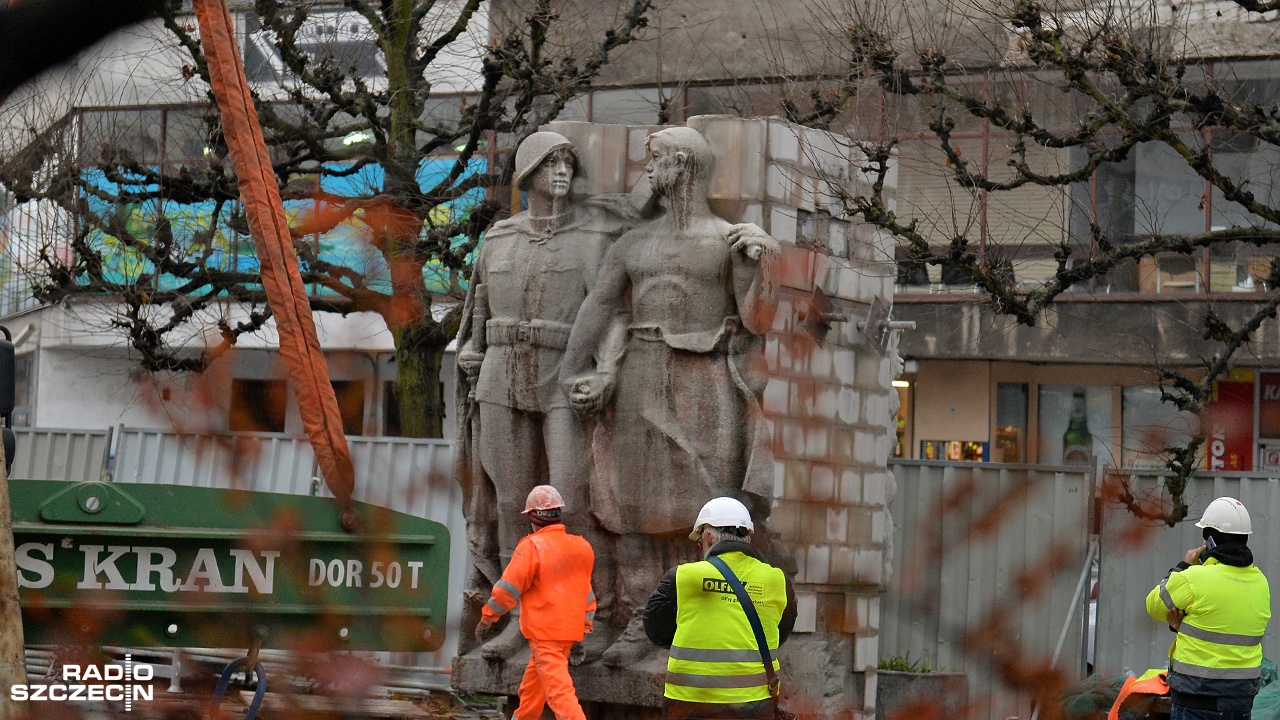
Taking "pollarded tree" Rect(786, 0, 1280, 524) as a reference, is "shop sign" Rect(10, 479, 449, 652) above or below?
below

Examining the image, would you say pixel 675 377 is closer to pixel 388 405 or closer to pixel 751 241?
pixel 751 241

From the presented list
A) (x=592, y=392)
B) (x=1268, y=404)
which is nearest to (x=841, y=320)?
(x=592, y=392)

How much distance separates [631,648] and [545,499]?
981 millimetres

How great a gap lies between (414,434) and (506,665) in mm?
5132

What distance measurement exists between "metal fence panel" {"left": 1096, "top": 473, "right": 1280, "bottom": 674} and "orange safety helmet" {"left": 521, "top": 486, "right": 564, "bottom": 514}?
162 inches

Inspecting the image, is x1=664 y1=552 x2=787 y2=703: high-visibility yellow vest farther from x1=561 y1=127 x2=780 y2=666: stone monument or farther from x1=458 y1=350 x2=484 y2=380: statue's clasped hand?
x1=458 y1=350 x2=484 y2=380: statue's clasped hand

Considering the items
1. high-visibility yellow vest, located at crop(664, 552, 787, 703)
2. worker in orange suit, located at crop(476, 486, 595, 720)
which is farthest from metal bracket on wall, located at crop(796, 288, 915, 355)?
high-visibility yellow vest, located at crop(664, 552, 787, 703)

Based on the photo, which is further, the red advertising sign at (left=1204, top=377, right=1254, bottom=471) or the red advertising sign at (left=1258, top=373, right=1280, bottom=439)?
the red advertising sign at (left=1258, top=373, right=1280, bottom=439)

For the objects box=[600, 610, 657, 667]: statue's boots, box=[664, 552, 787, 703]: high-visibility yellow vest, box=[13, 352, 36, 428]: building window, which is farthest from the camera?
box=[13, 352, 36, 428]: building window

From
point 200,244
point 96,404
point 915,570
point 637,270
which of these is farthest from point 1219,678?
point 96,404

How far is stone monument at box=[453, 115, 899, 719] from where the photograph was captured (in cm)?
866

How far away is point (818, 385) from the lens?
9.41 metres

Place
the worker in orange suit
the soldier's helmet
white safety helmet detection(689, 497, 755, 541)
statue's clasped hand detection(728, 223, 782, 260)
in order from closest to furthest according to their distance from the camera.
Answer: white safety helmet detection(689, 497, 755, 541)
the worker in orange suit
statue's clasped hand detection(728, 223, 782, 260)
the soldier's helmet

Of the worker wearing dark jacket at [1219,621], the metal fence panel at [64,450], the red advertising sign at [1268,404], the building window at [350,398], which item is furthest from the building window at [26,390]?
the building window at [350,398]
